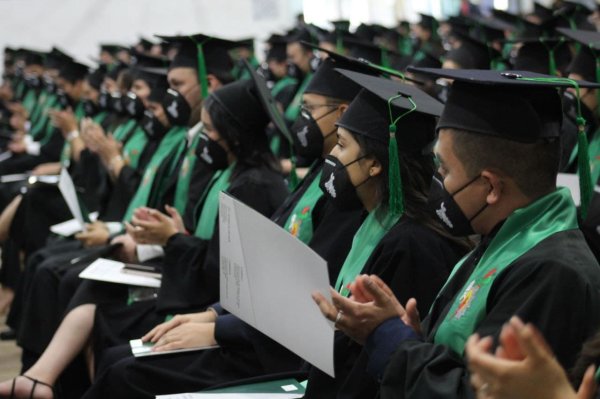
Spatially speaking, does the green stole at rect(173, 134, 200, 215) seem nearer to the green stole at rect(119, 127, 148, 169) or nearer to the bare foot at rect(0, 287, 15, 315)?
the green stole at rect(119, 127, 148, 169)

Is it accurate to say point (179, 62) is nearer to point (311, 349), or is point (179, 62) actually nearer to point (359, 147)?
point (359, 147)

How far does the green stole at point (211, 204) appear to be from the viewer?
4.19 meters

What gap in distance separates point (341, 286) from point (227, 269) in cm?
35

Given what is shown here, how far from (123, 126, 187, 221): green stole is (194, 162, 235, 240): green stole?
2.97 ft

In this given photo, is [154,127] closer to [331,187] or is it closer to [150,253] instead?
[150,253]

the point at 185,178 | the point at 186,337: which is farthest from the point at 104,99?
the point at 186,337

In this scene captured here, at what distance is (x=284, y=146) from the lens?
21.8ft

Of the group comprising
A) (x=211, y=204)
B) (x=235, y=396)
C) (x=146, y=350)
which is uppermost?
(x=211, y=204)

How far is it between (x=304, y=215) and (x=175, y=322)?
59cm

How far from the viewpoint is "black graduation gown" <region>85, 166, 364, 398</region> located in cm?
322

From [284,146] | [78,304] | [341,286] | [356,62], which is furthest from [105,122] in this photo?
[341,286]

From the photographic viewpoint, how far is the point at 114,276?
4039 mm

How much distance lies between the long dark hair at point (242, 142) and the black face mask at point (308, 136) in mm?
588

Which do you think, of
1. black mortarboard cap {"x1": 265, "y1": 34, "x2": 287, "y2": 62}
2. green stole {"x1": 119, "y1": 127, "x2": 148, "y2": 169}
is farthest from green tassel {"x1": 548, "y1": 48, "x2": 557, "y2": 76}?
black mortarboard cap {"x1": 265, "y1": 34, "x2": 287, "y2": 62}
